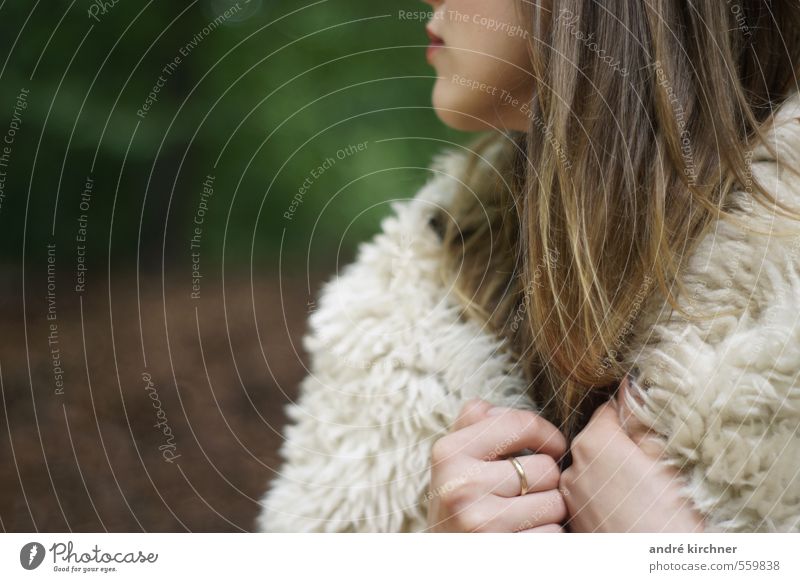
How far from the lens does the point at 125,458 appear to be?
59 cm

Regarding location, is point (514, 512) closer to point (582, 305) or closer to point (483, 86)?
point (582, 305)

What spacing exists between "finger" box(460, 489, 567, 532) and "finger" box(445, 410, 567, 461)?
0.03 metres

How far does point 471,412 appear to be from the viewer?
451mm

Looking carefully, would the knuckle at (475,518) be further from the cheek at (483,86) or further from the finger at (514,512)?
the cheek at (483,86)

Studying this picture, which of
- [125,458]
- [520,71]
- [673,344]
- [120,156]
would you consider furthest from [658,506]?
[120,156]

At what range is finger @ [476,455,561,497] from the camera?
42cm

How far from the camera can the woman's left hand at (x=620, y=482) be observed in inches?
15.1

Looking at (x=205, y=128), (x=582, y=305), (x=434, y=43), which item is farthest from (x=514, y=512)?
(x=205, y=128)

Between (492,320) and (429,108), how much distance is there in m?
0.29

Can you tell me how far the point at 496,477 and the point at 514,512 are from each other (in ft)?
0.08

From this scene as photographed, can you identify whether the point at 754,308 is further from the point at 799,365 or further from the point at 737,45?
the point at 737,45

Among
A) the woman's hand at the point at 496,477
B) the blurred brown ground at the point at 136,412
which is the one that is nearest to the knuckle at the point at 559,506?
the woman's hand at the point at 496,477

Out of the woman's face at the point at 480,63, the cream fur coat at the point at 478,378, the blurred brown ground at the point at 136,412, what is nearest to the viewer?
the cream fur coat at the point at 478,378
